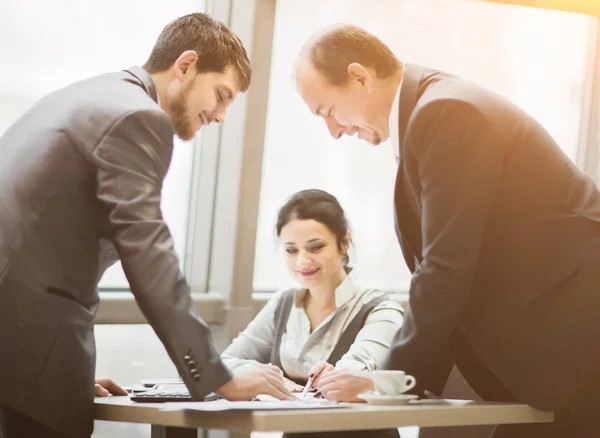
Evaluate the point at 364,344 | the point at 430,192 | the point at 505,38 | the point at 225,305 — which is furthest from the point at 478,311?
the point at 505,38

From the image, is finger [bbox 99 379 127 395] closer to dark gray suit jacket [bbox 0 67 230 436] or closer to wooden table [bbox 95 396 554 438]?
wooden table [bbox 95 396 554 438]

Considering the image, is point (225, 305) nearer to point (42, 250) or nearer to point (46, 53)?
point (46, 53)

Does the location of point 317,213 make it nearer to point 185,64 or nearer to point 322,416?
point 185,64

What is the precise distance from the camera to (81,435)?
5.76ft

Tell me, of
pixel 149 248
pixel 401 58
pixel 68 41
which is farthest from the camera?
pixel 401 58

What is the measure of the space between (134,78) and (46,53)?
55.6 inches

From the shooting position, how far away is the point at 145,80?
6.57 feet

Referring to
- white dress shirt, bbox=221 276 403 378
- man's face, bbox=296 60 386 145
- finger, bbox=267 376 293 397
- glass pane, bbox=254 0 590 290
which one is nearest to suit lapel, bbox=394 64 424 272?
man's face, bbox=296 60 386 145

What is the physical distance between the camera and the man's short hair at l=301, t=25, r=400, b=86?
209 centimetres

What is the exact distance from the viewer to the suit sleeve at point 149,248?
1.70 meters

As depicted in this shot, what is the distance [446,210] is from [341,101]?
0.47 meters

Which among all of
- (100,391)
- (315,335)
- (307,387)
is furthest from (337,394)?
(315,335)

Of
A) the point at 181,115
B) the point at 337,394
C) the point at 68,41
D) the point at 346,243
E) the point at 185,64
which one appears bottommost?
the point at 337,394

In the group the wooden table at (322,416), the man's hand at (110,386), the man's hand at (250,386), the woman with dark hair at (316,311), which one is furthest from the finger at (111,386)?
the woman with dark hair at (316,311)
